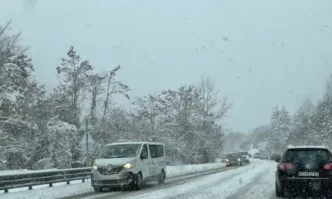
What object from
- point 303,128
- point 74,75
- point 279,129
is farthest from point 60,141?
point 279,129

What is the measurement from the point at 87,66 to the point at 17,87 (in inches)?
536

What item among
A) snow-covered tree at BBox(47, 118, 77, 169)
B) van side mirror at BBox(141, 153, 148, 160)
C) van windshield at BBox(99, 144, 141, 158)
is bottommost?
van side mirror at BBox(141, 153, 148, 160)

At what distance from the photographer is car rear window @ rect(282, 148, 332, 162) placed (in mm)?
13227

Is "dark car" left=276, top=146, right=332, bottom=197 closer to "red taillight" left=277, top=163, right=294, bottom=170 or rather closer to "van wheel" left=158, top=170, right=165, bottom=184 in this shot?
"red taillight" left=277, top=163, right=294, bottom=170

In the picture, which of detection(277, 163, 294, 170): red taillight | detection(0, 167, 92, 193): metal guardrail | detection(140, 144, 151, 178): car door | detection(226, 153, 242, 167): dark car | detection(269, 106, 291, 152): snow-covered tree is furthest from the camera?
detection(269, 106, 291, 152): snow-covered tree

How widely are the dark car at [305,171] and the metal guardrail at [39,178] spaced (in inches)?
385

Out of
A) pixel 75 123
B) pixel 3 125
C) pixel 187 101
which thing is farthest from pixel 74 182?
pixel 187 101

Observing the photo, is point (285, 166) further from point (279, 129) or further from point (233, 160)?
point (279, 129)

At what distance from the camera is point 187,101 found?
62.7m

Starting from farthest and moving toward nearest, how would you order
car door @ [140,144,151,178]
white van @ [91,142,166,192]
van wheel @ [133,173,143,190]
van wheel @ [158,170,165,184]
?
van wheel @ [158,170,165,184] → car door @ [140,144,151,178] → van wheel @ [133,173,143,190] → white van @ [91,142,166,192]

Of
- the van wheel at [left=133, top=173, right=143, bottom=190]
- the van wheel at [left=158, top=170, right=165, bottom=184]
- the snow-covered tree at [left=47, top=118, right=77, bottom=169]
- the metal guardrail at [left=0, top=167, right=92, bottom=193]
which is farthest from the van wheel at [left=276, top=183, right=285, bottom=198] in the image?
the snow-covered tree at [left=47, top=118, right=77, bottom=169]

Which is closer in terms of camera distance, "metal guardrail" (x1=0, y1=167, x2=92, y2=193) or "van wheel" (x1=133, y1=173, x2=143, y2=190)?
"metal guardrail" (x1=0, y1=167, x2=92, y2=193)

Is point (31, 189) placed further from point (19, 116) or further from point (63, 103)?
point (63, 103)

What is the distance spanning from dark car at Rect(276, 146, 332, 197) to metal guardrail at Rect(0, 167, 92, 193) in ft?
32.0
